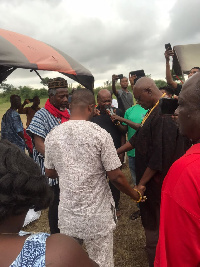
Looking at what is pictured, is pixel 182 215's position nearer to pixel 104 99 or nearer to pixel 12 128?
pixel 104 99

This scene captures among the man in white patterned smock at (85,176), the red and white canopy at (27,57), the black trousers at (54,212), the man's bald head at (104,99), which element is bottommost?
the black trousers at (54,212)

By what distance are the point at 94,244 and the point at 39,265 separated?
1267 mm

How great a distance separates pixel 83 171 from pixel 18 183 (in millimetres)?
1016

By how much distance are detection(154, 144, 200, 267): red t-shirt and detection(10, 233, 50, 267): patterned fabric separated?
485mm

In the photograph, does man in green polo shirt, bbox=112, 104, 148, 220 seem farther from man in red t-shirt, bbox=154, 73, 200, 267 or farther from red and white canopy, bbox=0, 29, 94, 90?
man in red t-shirt, bbox=154, 73, 200, 267

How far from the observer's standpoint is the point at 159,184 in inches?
98.8

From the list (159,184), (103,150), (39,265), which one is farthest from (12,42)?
(39,265)

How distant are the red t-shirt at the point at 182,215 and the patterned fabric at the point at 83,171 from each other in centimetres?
94

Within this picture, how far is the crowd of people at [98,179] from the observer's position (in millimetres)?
963

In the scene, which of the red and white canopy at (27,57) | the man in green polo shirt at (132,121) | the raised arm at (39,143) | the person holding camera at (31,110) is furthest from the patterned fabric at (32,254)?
the person holding camera at (31,110)

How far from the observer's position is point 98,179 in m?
2.06

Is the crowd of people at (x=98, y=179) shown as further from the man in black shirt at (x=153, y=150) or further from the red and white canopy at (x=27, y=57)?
the red and white canopy at (x=27, y=57)

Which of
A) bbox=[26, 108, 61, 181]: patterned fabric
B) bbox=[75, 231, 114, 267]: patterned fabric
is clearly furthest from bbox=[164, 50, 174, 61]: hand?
bbox=[75, 231, 114, 267]: patterned fabric

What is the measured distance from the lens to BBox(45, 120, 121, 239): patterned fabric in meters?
1.95
